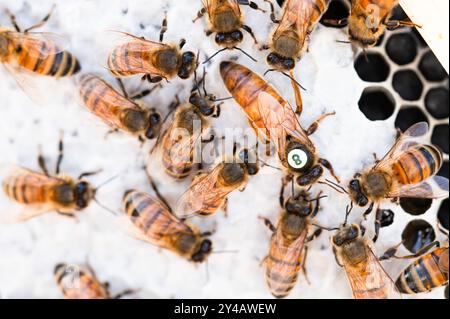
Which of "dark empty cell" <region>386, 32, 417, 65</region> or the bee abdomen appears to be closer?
the bee abdomen

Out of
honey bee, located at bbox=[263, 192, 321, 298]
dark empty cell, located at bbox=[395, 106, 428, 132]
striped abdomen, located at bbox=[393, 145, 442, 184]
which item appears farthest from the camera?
dark empty cell, located at bbox=[395, 106, 428, 132]

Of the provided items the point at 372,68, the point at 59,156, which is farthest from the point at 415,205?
the point at 59,156

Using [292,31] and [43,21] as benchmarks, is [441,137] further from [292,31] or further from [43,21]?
[43,21]

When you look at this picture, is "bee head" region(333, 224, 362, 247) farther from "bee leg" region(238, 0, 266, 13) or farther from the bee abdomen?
"bee leg" region(238, 0, 266, 13)

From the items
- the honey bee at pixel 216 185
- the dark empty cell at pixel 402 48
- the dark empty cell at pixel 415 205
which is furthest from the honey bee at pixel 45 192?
the dark empty cell at pixel 402 48

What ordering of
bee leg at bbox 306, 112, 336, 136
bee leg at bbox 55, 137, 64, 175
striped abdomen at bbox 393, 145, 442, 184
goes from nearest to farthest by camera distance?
striped abdomen at bbox 393, 145, 442, 184 → bee leg at bbox 306, 112, 336, 136 → bee leg at bbox 55, 137, 64, 175

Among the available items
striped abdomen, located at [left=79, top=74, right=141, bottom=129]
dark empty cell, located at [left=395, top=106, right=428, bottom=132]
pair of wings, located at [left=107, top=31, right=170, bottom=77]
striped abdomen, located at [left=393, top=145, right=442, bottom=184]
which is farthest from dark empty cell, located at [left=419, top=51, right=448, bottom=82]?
striped abdomen, located at [left=79, top=74, right=141, bottom=129]

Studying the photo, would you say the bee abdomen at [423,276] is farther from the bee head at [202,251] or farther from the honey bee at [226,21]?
the honey bee at [226,21]
